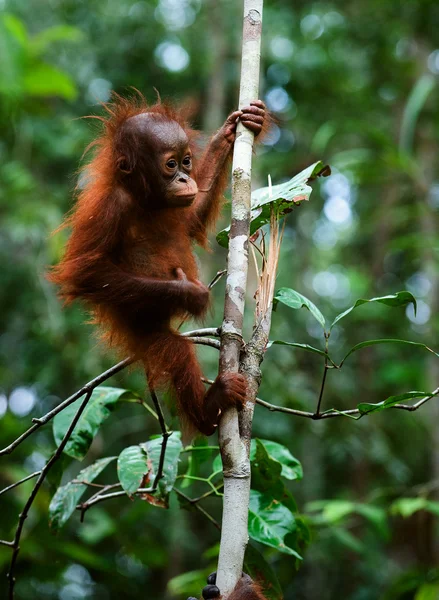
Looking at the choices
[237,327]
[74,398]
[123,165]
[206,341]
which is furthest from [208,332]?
[123,165]

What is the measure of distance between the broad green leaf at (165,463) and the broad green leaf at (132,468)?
3cm

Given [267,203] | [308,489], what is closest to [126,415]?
[308,489]

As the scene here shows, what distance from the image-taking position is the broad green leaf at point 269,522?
8.48 ft

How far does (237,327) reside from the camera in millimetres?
2258

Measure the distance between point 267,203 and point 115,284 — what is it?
31.6 inches

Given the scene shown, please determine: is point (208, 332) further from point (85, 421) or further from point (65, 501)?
point (65, 501)

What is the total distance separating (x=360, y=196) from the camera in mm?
10578

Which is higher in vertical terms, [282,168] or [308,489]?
[282,168]

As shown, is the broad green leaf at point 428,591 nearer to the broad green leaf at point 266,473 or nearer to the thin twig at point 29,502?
the broad green leaf at point 266,473

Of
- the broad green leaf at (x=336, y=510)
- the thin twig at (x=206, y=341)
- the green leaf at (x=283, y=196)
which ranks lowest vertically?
the broad green leaf at (x=336, y=510)

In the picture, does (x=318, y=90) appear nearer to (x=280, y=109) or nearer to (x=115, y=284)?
(x=280, y=109)

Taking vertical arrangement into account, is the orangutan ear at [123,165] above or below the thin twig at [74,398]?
above

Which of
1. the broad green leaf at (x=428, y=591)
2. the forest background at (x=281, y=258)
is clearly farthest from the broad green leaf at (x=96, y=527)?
the broad green leaf at (x=428, y=591)

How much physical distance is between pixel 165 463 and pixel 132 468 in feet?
0.43
